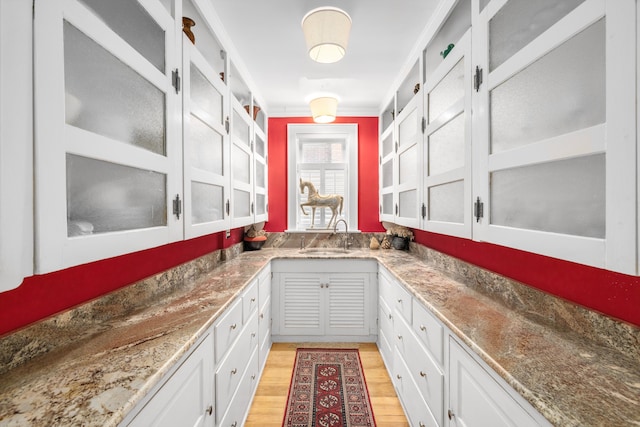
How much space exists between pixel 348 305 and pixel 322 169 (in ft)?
5.98

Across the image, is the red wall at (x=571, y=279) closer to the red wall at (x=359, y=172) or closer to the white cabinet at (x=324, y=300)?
the white cabinet at (x=324, y=300)

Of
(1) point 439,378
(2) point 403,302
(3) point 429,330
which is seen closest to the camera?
(1) point 439,378

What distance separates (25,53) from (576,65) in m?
1.48

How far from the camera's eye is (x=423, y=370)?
1.54 meters

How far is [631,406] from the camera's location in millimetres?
688

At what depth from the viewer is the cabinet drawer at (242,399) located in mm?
1505

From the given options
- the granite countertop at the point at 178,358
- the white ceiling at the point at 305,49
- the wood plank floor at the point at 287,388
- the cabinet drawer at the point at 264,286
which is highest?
the white ceiling at the point at 305,49

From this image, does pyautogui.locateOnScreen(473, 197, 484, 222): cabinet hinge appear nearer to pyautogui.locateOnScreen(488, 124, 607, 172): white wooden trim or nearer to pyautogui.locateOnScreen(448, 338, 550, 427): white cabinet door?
pyautogui.locateOnScreen(488, 124, 607, 172): white wooden trim

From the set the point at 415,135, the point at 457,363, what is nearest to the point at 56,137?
the point at 457,363

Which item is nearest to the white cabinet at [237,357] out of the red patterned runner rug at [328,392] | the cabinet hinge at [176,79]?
the red patterned runner rug at [328,392]

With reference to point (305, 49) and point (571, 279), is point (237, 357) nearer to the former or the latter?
point (571, 279)

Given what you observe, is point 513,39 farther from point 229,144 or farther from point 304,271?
point 304,271

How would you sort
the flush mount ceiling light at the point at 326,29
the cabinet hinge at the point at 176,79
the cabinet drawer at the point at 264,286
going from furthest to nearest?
the cabinet drawer at the point at 264,286, the flush mount ceiling light at the point at 326,29, the cabinet hinge at the point at 176,79

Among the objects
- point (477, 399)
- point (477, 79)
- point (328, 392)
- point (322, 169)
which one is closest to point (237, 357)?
point (328, 392)
